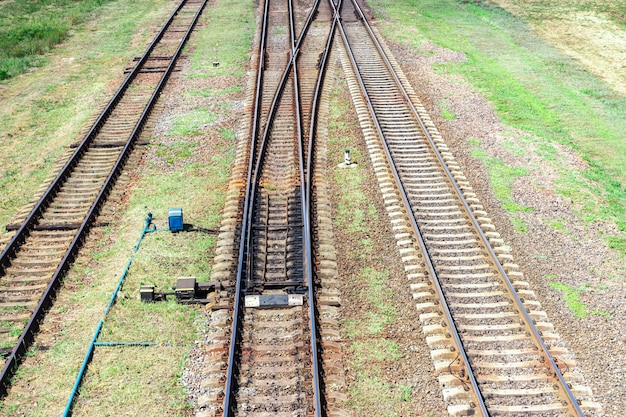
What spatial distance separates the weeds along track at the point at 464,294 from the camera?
10211mm

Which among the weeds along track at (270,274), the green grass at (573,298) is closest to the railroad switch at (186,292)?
the weeds along track at (270,274)

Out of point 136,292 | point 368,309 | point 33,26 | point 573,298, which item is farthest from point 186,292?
point 33,26

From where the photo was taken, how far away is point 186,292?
40.2 feet

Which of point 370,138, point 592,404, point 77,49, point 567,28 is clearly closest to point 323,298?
point 592,404

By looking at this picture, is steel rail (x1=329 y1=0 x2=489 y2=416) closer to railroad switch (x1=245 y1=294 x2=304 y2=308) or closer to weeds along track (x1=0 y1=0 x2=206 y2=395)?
railroad switch (x1=245 y1=294 x2=304 y2=308)

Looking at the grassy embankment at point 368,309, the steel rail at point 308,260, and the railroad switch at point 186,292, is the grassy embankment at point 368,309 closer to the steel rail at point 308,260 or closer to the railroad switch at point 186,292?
the steel rail at point 308,260

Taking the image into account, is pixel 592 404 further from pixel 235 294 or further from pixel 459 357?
pixel 235 294

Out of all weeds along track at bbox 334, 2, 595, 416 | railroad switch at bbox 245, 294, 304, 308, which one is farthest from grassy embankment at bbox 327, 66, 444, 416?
railroad switch at bbox 245, 294, 304, 308

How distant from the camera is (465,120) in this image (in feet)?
69.7

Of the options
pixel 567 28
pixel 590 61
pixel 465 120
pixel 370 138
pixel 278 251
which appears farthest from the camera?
pixel 567 28

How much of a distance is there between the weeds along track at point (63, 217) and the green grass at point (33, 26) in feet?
23.4

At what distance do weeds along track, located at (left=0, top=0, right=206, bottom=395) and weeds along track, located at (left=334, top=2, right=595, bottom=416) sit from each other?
7.61 m

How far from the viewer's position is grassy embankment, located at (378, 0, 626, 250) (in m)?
17.3

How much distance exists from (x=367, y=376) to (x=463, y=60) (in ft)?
66.6
